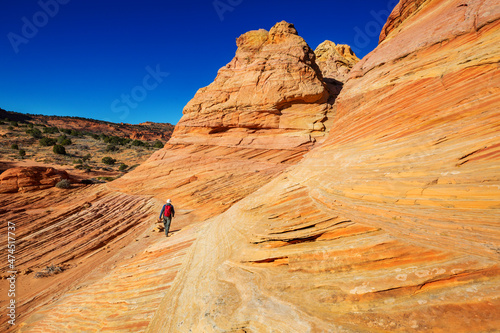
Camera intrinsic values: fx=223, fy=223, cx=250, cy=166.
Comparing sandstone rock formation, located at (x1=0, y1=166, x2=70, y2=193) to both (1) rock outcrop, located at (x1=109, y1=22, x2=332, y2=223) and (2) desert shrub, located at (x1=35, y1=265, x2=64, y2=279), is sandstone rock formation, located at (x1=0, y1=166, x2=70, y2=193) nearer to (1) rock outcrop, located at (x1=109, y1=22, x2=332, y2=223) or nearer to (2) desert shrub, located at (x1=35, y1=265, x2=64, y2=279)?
(1) rock outcrop, located at (x1=109, y1=22, x2=332, y2=223)

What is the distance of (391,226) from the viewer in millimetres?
4141

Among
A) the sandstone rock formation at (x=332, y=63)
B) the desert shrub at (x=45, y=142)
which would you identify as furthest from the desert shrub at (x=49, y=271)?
the desert shrub at (x=45, y=142)

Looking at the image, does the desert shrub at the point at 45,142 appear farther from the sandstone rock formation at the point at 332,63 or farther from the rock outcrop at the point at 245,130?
the sandstone rock formation at the point at 332,63

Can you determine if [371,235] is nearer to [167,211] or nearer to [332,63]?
[167,211]

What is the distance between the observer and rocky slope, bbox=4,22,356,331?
35.6 feet

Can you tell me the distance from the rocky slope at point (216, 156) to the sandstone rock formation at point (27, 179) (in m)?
1.23

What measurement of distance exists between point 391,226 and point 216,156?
13335 millimetres

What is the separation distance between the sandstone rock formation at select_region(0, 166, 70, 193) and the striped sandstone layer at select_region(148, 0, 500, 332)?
14.9 m

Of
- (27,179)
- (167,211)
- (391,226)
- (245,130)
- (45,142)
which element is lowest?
(391,226)

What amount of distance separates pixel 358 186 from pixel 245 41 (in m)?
17.3

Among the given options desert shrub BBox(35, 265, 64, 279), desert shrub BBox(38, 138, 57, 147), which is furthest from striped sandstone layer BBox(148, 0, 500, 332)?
desert shrub BBox(38, 138, 57, 147)

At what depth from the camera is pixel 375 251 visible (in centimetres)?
385

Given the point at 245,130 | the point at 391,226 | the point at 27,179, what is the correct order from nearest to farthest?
the point at 391,226, the point at 27,179, the point at 245,130

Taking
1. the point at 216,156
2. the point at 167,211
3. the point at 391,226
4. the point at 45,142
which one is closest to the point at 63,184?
the point at 216,156
